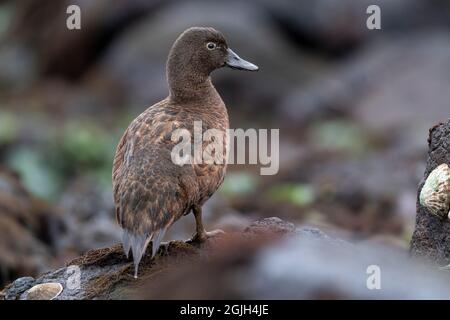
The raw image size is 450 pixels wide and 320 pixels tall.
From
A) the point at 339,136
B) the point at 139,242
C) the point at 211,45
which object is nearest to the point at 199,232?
the point at 139,242

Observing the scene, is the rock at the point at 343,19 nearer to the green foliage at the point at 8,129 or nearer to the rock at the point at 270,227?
the green foliage at the point at 8,129

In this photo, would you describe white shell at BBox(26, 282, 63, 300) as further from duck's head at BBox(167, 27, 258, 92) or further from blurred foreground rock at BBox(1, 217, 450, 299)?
duck's head at BBox(167, 27, 258, 92)

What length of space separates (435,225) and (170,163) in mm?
2236

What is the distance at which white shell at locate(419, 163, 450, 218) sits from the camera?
790 centimetres

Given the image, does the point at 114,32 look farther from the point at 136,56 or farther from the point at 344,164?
the point at 344,164

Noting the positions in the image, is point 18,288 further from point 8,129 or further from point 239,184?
point 8,129

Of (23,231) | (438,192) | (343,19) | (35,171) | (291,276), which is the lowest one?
(23,231)

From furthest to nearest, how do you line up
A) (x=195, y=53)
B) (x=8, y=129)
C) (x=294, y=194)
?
(x=8, y=129) < (x=294, y=194) < (x=195, y=53)

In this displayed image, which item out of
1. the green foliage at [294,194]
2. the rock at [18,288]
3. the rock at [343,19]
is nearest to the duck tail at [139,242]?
the rock at [18,288]

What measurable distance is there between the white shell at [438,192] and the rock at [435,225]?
0.08 metres

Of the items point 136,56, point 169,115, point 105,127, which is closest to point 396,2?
point 136,56

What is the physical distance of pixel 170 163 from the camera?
8.05 meters

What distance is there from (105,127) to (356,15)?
25.7 feet

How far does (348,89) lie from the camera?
925 inches
